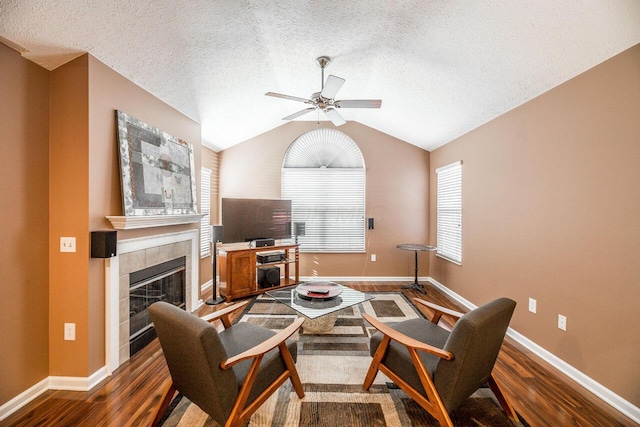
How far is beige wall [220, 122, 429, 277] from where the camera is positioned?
4.93 metres

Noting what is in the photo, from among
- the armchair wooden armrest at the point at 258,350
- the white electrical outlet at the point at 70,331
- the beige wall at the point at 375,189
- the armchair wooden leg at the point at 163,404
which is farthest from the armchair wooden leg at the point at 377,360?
the beige wall at the point at 375,189

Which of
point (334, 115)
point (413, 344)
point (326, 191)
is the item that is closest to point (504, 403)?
point (413, 344)

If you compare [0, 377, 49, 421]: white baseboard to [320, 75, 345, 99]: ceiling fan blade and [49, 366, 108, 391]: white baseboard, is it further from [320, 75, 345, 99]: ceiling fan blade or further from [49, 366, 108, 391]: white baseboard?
[320, 75, 345, 99]: ceiling fan blade

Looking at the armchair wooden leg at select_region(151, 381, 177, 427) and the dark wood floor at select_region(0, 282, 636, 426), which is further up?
the armchair wooden leg at select_region(151, 381, 177, 427)

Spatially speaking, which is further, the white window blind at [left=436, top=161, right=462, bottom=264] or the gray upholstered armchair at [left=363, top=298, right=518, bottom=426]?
the white window blind at [left=436, top=161, right=462, bottom=264]

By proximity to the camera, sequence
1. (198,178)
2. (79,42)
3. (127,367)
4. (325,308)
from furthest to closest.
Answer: (198,178) < (325,308) < (127,367) < (79,42)

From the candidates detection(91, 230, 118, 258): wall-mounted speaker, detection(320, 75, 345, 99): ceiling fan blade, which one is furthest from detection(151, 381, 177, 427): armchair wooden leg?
detection(320, 75, 345, 99): ceiling fan blade

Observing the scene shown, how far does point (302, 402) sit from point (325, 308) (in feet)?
2.55

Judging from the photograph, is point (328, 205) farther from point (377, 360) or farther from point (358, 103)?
point (377, 360)

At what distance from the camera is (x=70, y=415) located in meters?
1.76

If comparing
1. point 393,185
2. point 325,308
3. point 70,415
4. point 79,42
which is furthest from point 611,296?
point 79,42

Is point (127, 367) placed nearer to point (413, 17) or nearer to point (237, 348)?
point (237, 348)

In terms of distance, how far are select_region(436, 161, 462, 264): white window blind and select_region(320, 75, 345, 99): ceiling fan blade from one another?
240 cm

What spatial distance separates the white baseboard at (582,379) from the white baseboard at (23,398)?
410 centimetres
